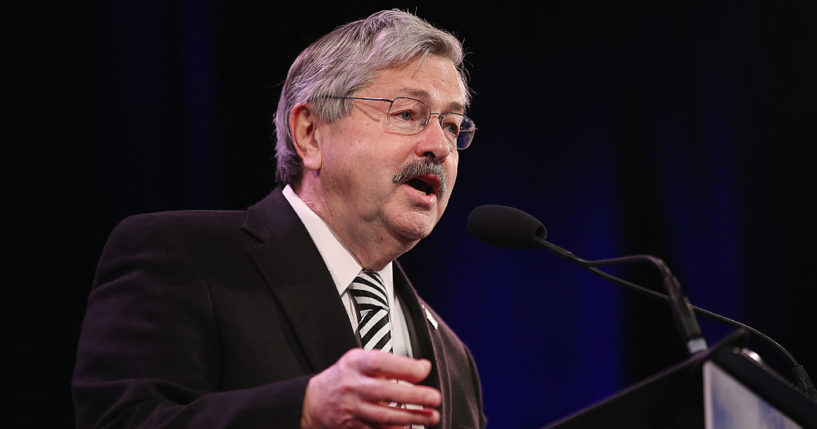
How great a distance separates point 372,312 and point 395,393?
2.70ft

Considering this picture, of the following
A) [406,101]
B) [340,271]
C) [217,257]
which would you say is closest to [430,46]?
[406,101]

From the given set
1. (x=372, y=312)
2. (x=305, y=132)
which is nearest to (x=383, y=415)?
(x=372, y=312)

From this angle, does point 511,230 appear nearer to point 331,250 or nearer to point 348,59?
point 331,250

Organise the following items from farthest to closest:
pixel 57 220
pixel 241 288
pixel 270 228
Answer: pixel 57 220 → pixel 270 228 → pixel 241 288

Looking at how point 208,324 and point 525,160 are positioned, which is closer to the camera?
point 208,324

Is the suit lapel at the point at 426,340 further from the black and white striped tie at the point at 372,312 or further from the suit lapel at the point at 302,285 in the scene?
the suit lapel at the point at 302,285

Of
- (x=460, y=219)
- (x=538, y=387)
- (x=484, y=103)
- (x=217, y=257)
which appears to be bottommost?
(x=538, y=387)

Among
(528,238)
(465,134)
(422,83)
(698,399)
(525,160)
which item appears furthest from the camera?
(525,160)

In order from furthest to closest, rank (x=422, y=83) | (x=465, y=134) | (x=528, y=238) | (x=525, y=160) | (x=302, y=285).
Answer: (x=525, y=160) → (x=465, y=134) → (x=422, y=83) → (x=302, y=285) → (x=528, y=238)

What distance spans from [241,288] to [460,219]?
215 centimetres

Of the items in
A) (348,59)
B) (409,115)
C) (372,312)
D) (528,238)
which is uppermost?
(348,59)

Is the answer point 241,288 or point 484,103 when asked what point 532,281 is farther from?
point 241,288

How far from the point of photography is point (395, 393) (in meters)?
1.01

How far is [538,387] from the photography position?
354cm
